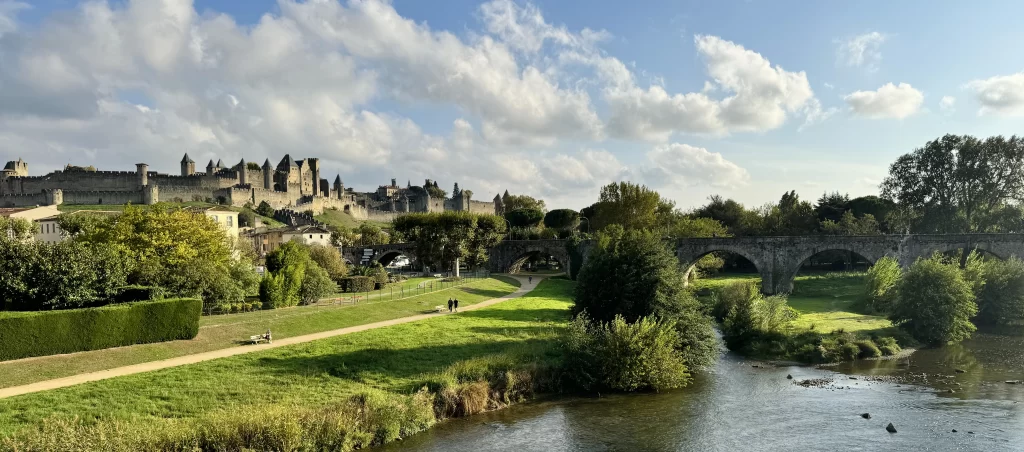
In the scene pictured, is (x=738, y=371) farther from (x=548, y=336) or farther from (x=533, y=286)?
(x=533, y=286)

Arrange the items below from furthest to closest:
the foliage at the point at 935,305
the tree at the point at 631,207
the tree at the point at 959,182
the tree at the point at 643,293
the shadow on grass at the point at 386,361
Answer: the tree at the point at 631,207 < the tree at the point at 959,182 < the foliage at the point at 935,305 < the tree at the point at 643,293 < the shadow on grass at the point at 386,361

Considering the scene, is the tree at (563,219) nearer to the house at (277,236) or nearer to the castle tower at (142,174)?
the house at (277,236)

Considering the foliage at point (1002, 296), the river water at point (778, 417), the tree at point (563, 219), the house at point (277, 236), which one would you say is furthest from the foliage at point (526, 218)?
the river water at point (778, 417)

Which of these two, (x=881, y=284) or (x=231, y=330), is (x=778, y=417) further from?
(x=881, y=284)

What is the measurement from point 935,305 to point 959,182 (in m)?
34.8

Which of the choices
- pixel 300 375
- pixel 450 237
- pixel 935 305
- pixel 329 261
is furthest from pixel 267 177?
pixel 935 305

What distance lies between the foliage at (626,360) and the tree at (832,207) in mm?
62221

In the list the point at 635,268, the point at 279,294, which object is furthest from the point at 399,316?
the point at 635,268

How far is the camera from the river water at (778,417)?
18016 millimetres

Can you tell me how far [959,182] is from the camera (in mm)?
60312

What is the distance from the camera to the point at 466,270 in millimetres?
67688

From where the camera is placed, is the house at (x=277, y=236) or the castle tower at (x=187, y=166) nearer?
the house at (x=277, y=236)

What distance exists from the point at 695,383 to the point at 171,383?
63.7 feet

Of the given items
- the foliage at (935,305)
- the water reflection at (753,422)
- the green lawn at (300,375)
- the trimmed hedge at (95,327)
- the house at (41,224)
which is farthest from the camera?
the house at (41,224)
